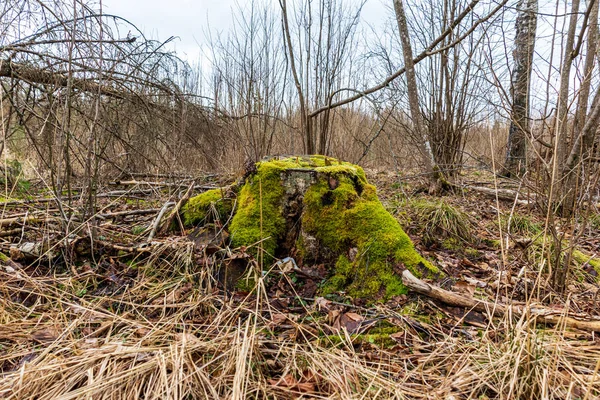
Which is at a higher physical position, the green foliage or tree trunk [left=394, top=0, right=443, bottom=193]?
tree trunk [left=394, top=0, right=443, bottom=193]

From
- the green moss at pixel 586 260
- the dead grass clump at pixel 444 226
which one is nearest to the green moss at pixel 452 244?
the dead grass clump at pixel 444 226

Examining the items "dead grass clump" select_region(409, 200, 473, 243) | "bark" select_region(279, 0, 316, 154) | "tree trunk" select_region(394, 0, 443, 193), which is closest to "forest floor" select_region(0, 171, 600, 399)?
"dead grass clump" select_region(409, 200, 473, 243)

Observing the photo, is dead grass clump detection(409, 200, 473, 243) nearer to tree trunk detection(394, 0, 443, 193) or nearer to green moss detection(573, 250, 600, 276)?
green moss detection(573, 250, 600, 276)

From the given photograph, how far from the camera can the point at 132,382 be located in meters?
1.11

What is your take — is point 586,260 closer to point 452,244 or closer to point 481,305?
point 452,244

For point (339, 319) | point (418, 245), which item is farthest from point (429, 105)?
point (339, 319)

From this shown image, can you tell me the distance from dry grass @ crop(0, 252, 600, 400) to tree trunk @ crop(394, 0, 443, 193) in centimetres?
332

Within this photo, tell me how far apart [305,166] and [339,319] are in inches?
45.1

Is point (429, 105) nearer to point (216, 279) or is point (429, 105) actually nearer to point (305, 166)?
point (305, 166)

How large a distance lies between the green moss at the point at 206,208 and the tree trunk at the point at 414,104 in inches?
121

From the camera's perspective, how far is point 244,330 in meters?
1.39

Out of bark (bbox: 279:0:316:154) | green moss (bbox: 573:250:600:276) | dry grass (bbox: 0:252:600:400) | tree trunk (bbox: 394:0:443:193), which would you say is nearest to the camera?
dry grass (bbox: 0:252:600:400)

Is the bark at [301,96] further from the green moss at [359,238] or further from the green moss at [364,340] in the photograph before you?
the green moss at [364,340]

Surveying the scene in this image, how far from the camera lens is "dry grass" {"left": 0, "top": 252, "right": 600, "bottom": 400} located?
3.55ft
